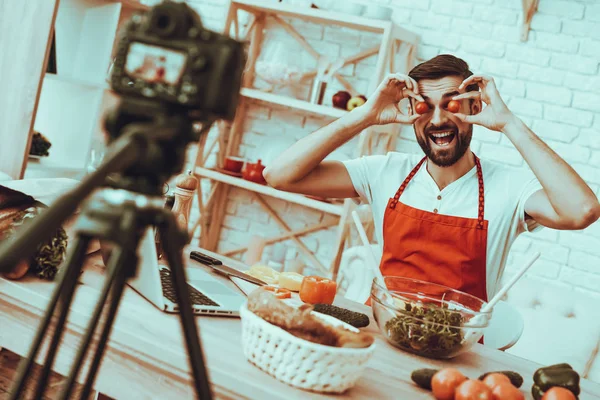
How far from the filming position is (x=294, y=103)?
341 centimetres

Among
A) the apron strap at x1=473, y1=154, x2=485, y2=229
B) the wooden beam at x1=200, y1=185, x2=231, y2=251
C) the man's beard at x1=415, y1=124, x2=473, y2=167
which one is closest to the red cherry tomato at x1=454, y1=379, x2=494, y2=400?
the apron strap at x1=473, y1=154, x2=485, y2=229

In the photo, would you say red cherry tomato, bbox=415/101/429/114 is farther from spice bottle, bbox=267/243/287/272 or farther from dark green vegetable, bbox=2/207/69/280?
spice bottle, bbox=267/243/287/272

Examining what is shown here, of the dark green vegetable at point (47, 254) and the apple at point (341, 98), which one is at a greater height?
the apple at point (341, 98)

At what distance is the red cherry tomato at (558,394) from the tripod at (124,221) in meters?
0.71

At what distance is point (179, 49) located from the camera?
22.9 inches

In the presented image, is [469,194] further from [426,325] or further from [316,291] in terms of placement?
[426,325]

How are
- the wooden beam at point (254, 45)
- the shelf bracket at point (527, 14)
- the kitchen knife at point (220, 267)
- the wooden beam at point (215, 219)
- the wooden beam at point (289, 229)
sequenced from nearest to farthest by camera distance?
the kitchen knife at point (220, 267) → the shelf bracket at point (527, 14) → the wooden beam at point (289, 229) → the wooden beam at point (254, 45) → the wooden beam at point (215, 219)

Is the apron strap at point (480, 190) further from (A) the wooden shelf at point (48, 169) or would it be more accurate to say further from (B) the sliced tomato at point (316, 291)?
(A) the wooden shelf at point (48, 169)

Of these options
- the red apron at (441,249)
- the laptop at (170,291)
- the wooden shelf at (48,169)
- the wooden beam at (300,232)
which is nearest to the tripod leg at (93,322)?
the laptop at (170,291)

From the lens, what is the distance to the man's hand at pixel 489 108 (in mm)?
2043

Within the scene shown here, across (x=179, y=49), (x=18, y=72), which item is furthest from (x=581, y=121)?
(x=179, y=49)

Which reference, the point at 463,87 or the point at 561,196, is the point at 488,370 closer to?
the point at 561,196

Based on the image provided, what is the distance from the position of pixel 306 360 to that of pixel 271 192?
2450 mm

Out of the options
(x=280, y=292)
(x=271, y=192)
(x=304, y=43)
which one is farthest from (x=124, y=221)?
(x=304, y=43)
